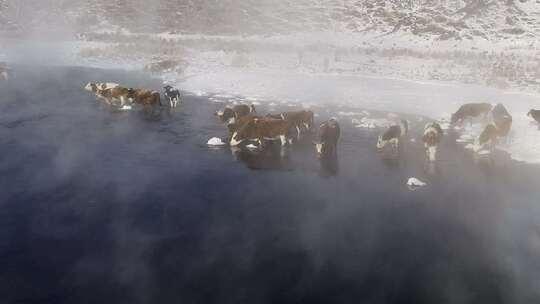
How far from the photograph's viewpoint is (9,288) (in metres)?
8.02

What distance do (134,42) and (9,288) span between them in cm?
5382

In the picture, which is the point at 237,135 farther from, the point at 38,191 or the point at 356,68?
the point at 356,68

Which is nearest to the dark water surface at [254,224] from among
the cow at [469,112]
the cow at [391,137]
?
the cow at [391,137]

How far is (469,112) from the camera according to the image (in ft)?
69.8

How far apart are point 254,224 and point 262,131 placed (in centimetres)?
718

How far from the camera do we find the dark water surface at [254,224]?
8273 millimetres

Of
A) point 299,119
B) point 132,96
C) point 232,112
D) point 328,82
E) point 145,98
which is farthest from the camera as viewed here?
point 328,82

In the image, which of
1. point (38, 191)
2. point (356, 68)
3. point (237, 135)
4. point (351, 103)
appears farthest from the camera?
point (356, 68)

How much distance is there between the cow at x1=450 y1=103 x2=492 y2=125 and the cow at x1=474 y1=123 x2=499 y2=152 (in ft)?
13.0

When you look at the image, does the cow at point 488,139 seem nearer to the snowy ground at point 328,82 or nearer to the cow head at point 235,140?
the snowy ground at point 328,82

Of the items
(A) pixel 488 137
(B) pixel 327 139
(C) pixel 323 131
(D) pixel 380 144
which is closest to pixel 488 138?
(A) pixel 488 137

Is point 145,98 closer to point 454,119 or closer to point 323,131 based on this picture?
point 323,131

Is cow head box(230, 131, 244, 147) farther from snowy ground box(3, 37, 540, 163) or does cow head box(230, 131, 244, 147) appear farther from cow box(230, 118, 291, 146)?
snowy ground box(3, 37, 540, 163)

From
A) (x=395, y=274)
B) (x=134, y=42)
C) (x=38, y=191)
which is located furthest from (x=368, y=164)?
(x=134, y=42)
